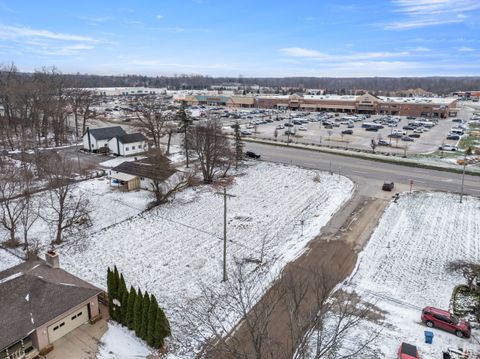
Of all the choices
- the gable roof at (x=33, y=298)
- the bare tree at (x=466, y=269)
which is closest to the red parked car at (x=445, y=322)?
the bare tree at (x=466, y=269)

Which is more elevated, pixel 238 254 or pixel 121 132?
pixel 121 132

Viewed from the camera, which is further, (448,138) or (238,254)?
(448,138)

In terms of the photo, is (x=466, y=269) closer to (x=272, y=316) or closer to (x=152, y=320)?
(x=272, y=316)

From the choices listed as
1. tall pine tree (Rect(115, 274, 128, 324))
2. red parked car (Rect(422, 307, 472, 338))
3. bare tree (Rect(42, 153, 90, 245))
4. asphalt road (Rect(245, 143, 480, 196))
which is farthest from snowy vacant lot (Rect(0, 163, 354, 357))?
red parked car (Rect(422, 307, 472, 338))

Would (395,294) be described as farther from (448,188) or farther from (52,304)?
(448,188)

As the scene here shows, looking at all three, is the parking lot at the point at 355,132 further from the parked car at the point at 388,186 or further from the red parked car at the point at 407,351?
the red parked car at the point at 407,351

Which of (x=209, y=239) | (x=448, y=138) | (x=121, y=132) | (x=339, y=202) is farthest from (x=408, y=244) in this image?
(x=448, y=138)
